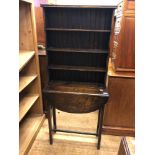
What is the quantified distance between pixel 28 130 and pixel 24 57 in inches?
41.2

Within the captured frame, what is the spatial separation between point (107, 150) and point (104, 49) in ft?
4.39

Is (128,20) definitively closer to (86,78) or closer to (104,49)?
(104,49)

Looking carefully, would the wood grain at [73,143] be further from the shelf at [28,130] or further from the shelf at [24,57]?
the shelf at [24,57]

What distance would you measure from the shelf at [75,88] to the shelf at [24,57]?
418mm

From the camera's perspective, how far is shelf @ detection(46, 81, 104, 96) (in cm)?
201

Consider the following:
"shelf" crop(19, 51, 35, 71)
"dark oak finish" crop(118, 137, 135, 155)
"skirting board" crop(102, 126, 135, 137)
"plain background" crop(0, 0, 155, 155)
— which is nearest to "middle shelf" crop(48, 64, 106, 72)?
"shelf" crop(19, 51, 35, 71)

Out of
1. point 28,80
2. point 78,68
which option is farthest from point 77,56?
point 28,80

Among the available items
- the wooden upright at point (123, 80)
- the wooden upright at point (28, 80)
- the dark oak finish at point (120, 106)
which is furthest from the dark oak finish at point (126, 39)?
the wooden upright at point (28, 80)

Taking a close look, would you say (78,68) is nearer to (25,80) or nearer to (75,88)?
(75,88)

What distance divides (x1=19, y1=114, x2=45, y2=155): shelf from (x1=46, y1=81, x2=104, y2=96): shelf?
704 mm

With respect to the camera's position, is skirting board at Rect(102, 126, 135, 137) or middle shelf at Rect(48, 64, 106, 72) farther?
skirting board at Rect(102, 126, 135, 137)

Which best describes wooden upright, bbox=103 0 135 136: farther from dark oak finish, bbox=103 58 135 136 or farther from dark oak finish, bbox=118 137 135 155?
dark oak finish, bbox=118 137 135 155
